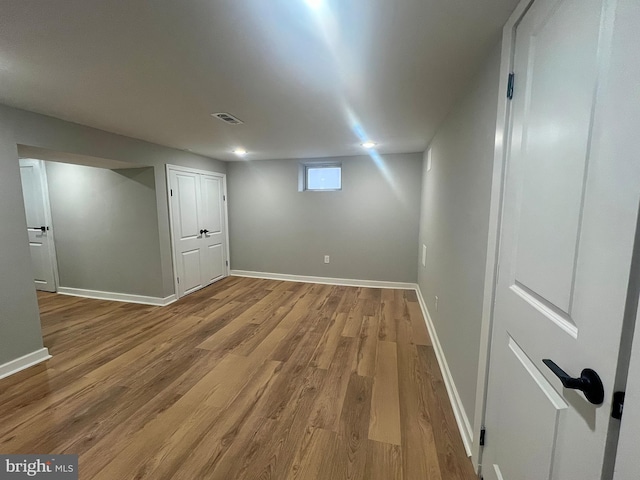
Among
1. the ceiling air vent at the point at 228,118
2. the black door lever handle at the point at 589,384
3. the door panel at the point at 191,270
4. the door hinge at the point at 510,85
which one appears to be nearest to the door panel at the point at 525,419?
the black door lever handle at the point at 589,384

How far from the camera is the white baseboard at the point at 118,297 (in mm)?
3652

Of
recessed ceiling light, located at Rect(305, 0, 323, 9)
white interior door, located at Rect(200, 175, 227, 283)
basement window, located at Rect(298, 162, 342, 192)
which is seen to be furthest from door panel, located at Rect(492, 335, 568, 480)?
white interior door, located at Rect(200, 175, 227, 283)

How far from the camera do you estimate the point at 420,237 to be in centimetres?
394

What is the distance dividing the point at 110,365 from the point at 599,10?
11.2ft

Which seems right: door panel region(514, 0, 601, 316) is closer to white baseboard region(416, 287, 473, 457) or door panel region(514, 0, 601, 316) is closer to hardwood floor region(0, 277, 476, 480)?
white baseboard region(416, 287, 473, 457)

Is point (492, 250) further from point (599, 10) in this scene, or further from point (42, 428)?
point (42, 428)

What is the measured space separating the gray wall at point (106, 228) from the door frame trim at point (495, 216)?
3796 mm

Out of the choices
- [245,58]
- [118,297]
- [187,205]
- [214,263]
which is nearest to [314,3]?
[245,58]

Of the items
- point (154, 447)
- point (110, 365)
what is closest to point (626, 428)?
point (154, 447)

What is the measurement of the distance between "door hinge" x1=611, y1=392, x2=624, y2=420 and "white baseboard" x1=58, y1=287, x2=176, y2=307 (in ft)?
13.8

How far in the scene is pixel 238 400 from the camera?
1845 millimetres

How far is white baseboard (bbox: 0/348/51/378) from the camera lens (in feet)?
6.93

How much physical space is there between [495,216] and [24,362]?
3.70 m

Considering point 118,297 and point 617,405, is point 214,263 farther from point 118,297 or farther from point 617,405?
point 617,405
